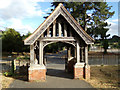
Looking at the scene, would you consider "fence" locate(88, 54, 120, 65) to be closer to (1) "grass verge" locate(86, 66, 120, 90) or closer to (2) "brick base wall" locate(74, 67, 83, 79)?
(1) "grass verge" locate(86, 66, 120, 90)

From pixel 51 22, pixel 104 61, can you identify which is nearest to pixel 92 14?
pixel 104 61

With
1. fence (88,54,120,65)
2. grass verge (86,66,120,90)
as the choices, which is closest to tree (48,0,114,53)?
fence (88,54,120,65)

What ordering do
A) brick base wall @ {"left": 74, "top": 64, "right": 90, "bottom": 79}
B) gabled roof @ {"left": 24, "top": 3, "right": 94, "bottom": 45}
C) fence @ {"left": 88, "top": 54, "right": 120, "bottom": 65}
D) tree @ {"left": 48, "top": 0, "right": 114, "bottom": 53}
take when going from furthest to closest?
tree @ {"left": 48, "top": 0, "right": 114, "bottom": 53}
fence @ {"left": 88, "top": 54, "right": 120, "bottom": 65}
brick base wall @ {"left": 74, "top": 64, "right": 90, "bottom": 79}
gabled roof @ {"left": 24, "top": 3, "right": 94, "bottom": 45}

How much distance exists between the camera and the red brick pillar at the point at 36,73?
26.7 feet

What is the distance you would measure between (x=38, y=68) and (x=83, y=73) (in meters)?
3.86

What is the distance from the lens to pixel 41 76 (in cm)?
836

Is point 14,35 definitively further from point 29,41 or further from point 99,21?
point 29,41

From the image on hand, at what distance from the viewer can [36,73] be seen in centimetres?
825

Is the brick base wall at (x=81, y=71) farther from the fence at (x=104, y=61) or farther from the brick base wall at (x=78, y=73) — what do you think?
the fence at (x=104, y=61)

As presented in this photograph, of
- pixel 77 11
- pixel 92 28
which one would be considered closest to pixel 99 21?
pixel 92 28

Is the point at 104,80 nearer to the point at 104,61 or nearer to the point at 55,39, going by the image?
the point at 55,39

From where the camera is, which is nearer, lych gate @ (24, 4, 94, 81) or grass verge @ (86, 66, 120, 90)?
grass verge @ (86, 66, 120, 90)

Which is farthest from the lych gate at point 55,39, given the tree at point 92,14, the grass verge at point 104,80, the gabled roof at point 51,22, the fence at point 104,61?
the tree at point 92,14

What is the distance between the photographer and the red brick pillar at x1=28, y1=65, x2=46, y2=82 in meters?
8.14
